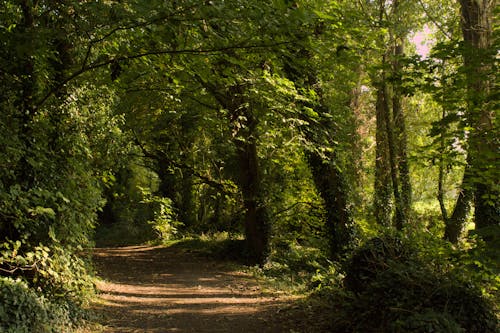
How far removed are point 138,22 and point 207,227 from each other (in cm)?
1630

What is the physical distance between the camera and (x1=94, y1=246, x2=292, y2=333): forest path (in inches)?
295

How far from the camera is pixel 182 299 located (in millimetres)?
9562

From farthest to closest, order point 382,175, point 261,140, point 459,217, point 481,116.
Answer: point 382,175, point 459,217, point 261,140, point 481,116

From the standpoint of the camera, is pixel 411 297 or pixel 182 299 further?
pixel 182 299

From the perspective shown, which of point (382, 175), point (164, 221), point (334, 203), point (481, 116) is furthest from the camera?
point (164, 221)

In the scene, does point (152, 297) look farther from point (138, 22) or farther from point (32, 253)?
point (138, 22)

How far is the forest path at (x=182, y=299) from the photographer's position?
7.50 meters

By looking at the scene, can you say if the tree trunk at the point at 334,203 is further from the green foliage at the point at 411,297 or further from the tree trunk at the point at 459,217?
the green foliage at the point at 411,297

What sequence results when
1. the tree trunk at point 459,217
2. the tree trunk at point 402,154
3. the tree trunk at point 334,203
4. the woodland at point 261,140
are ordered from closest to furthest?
the woodland at point 261,140, the tree trunk at point 334,203, the tree trunk at point 459,217, the tree trunk at point 402,154

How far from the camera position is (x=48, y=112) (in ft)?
24.7

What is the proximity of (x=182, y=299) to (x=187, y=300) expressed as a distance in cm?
16

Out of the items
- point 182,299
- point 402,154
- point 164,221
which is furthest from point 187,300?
point 402,154

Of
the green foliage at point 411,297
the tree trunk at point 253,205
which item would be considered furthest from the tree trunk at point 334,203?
the green foliage at point 411,297

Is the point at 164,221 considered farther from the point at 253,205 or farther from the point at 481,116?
the point at 481,116
